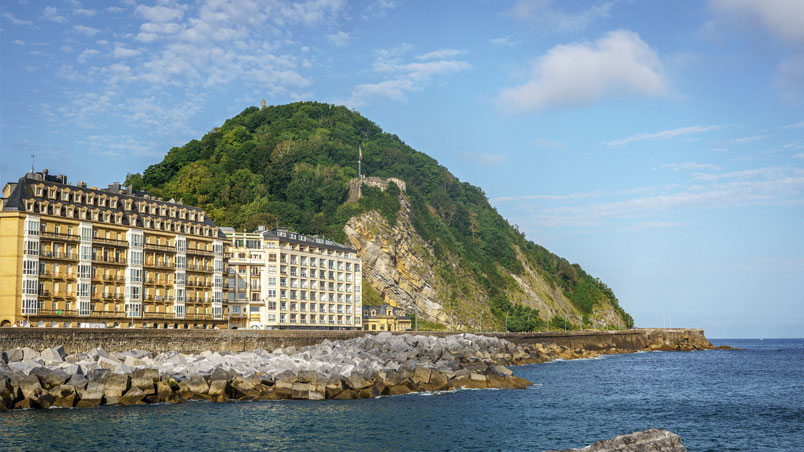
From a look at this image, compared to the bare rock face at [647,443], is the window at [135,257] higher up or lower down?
higher up

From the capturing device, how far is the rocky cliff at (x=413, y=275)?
137125mm

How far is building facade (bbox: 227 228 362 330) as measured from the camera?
99750 mm

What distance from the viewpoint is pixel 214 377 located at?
168ft

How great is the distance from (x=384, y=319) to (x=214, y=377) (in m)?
70.6

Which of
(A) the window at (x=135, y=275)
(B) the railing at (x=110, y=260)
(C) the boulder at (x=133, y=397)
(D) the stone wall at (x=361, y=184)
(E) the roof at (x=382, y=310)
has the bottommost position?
(C) the boulder at (x=133, y=397)

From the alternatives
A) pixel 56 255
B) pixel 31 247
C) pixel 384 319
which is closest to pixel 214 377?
pixel 31 247

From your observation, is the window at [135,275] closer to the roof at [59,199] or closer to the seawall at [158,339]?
the roof at [59,199]

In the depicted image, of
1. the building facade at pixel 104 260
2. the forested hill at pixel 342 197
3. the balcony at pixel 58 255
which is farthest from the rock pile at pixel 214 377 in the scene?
the forested hill at pixel 342 197

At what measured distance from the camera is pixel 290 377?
52.1 m

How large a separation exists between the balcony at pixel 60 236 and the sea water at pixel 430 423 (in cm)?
3190

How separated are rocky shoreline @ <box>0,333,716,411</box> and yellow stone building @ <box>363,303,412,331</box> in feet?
162

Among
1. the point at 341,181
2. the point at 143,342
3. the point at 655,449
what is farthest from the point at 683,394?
the point at 341,181

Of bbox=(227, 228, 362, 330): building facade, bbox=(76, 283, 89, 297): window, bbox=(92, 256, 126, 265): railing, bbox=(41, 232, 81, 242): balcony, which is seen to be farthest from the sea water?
bbox=(227, 228, 362, 330): building facade

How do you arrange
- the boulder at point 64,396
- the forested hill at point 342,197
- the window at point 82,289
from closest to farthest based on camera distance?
the boulder at point 64,396 < the window at point 82,289 < the forested hill at point 342,197
